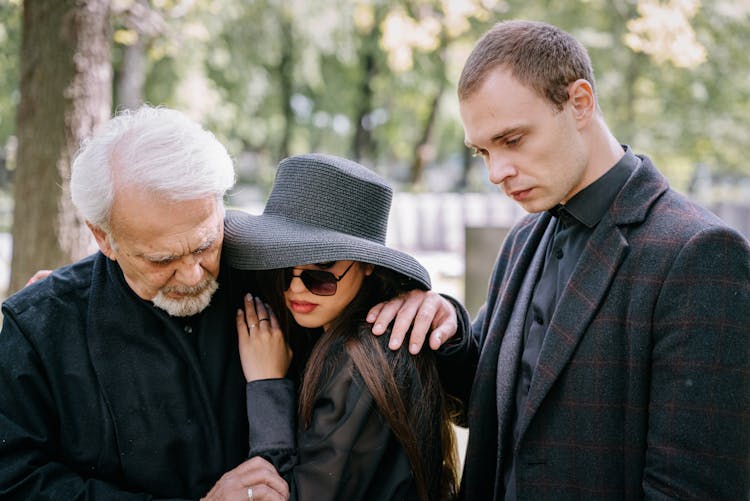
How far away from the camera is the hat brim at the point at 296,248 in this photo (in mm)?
2299

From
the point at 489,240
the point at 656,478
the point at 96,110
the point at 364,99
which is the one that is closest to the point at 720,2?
the point at 489,240

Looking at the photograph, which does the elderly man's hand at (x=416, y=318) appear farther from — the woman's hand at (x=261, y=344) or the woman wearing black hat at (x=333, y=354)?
the woman's hand at (x=261, y=344)

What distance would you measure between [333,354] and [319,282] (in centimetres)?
27

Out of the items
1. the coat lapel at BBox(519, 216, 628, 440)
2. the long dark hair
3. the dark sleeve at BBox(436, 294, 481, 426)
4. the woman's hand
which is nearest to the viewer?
the coat lapel at BBox(519, 216, 628, 440)

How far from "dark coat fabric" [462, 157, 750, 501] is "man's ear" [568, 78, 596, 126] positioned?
9.4 inches

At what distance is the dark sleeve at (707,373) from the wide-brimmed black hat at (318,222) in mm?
900

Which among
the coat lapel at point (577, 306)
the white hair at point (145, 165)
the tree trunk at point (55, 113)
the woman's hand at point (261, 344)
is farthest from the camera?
the tree trunk at point (55, 113)

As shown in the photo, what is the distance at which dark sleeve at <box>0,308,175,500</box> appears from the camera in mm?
2182

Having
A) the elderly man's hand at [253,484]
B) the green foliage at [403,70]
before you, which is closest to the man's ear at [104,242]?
the elderly man's hand at [253,484]

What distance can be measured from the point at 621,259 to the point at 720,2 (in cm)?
969

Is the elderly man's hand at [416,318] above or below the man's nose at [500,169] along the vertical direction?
below

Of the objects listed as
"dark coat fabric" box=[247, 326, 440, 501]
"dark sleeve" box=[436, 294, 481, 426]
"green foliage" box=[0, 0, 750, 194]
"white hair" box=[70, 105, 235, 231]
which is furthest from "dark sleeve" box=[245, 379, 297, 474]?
"green foliage" box=[0, 0, 750, 194]

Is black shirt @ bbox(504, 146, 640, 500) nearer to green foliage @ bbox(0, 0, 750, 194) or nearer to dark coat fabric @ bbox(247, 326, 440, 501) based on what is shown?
dark coat fabric @ bbox(247, 326, 440, 501)

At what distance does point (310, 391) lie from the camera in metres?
2.28
